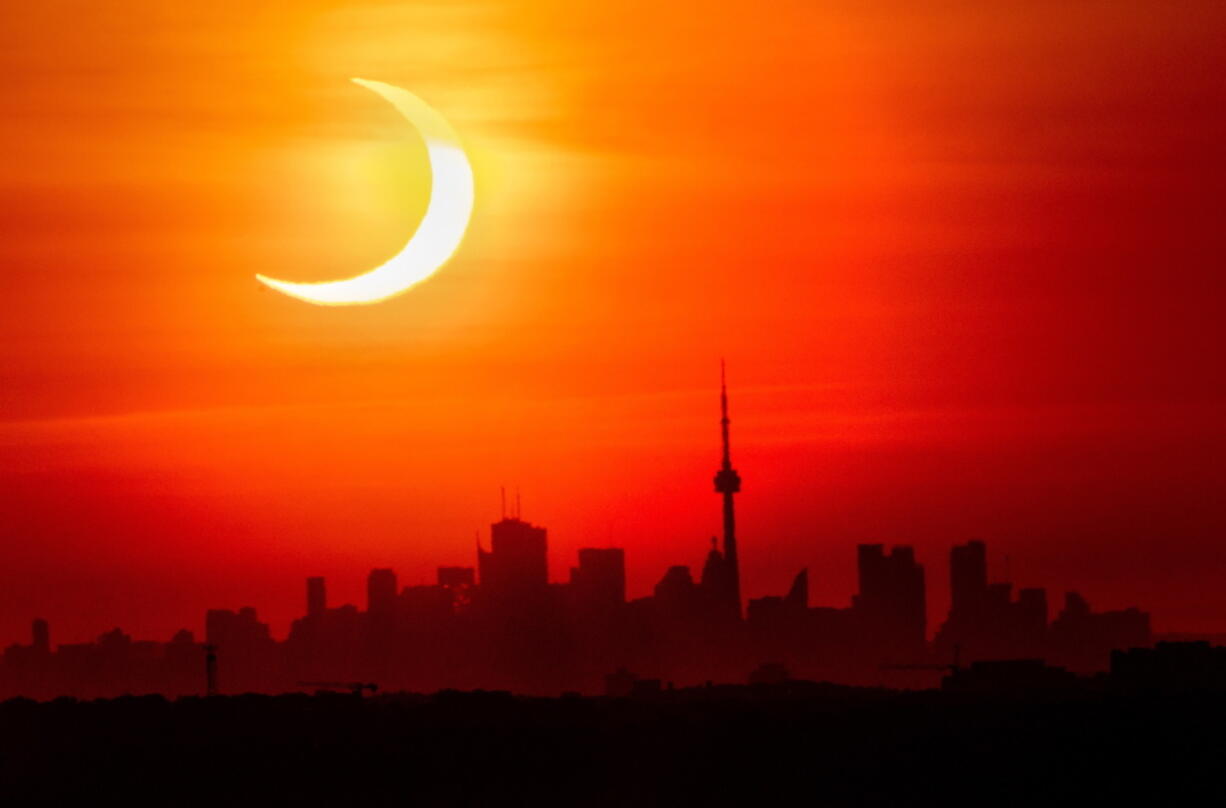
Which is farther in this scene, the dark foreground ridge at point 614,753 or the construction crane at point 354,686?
the construction crane at point 354,686

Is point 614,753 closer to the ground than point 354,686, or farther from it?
closer to the ground

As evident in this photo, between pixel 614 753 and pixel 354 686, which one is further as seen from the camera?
pixel 354 686

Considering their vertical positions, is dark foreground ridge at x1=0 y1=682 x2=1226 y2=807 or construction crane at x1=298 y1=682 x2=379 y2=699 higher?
construction crane at x1=298 y1=682 x2=379 y2=699

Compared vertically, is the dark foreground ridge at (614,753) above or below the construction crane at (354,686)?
below

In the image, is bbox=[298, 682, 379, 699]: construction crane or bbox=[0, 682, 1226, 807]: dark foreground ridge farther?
bbox=[298, 682, 379, 699]: construction crane

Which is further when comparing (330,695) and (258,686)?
(258,686)

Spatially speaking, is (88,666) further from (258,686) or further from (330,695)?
(330,695)

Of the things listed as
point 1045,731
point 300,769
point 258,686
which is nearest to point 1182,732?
point 1045,731

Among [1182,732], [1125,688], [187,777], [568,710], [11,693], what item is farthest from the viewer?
[11,693]
